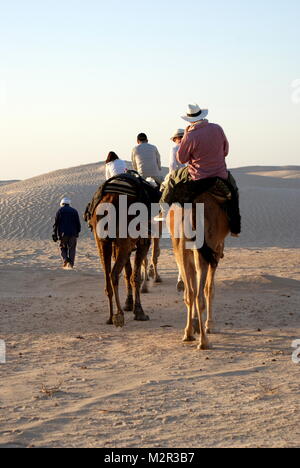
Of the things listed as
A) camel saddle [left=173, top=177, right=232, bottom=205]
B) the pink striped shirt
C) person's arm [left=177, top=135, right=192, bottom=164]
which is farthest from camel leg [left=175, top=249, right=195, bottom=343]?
person's arm [left=177, top=135, right=192, bottom=164]

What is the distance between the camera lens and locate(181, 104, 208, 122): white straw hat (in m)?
9.07

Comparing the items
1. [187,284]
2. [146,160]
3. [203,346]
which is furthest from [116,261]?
[146,160]

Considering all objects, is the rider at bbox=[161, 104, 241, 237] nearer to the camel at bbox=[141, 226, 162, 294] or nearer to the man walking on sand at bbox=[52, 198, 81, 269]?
the camel at bbox=[141, 226, 162, 294]

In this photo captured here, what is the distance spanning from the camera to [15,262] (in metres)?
22.0

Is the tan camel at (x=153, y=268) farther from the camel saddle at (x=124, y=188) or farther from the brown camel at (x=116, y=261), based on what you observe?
the camel saddle at (x=124, y=188)

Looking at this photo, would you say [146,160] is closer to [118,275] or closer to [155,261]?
[155,261]

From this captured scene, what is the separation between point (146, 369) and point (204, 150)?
8.89 ft

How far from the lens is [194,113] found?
357 inches

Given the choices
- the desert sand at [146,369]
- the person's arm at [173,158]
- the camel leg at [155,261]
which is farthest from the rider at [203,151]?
the camel leg at [155,261]

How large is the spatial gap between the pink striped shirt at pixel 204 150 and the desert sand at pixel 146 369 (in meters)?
2.04

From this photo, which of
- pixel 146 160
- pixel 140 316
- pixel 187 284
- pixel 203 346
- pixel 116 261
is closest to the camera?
pixel 203 346

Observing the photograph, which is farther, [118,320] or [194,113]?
[118,320]

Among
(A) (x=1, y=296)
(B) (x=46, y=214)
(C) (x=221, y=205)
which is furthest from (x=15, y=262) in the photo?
(C) (x=221, y=205)

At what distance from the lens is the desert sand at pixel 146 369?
19.4 feet
